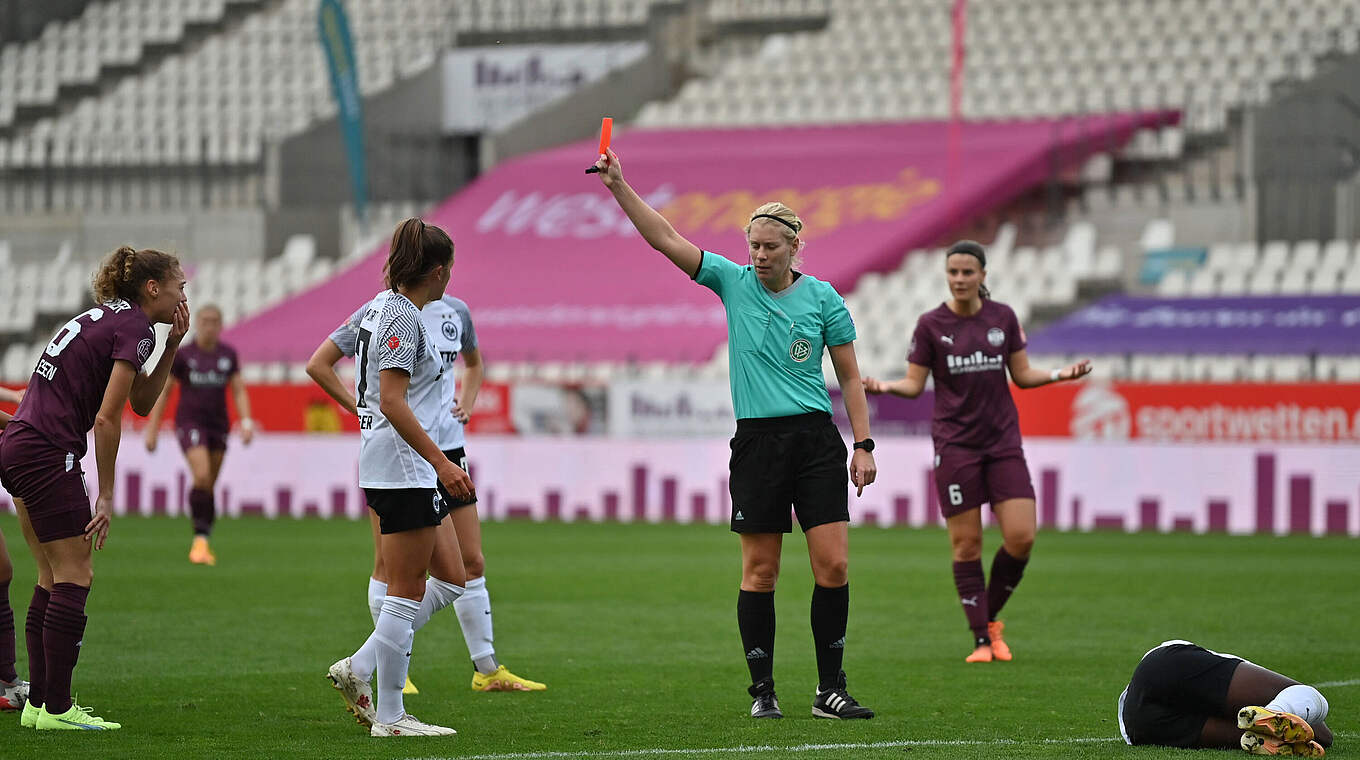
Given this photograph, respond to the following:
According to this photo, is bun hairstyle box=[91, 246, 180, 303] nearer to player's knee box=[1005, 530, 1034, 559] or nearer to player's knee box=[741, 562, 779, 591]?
player's knee box=[741, 562, 779, 591]

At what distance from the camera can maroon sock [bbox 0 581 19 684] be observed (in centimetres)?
834

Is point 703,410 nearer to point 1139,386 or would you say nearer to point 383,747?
point 1139,386

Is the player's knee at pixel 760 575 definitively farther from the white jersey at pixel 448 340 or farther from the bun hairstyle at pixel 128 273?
the bun hairstyle at pixel 128 273

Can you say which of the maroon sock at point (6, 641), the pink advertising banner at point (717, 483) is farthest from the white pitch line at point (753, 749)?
the pink advertising banner at point (717, 483)

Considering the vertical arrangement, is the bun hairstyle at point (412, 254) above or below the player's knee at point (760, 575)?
above

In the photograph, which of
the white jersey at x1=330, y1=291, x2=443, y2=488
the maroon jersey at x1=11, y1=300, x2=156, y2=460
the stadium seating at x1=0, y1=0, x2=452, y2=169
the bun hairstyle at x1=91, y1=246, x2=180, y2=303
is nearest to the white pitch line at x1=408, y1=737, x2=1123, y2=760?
the white jersey at x1=330, y1=291, x2=443, y2=488

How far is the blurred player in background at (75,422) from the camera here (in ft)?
25.1

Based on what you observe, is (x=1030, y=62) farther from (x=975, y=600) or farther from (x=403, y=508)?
(x=403, y=508)

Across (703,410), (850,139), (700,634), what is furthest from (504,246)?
(700,634)

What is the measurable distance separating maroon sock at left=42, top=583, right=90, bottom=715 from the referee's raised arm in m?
2.54

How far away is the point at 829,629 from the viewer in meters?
8.17

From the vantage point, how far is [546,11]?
39.1 meters

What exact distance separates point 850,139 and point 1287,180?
298 inches

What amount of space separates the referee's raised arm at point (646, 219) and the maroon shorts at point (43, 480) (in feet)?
7.69
